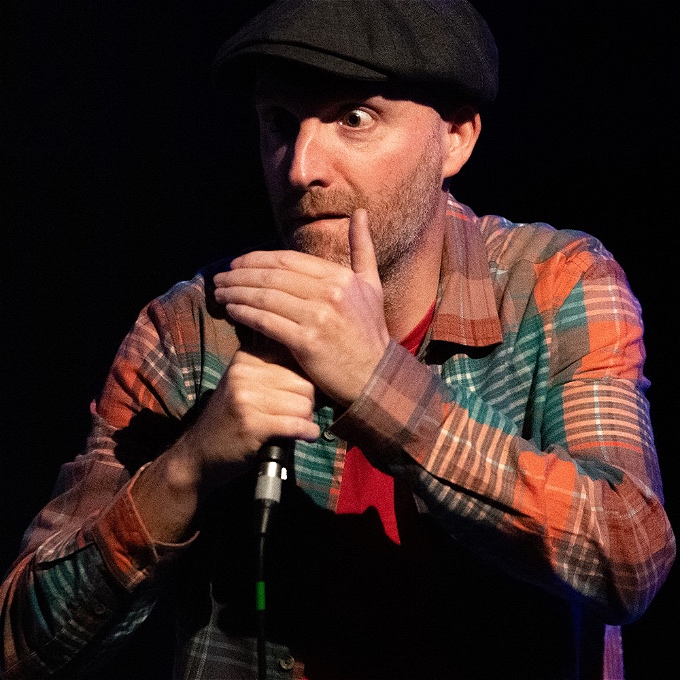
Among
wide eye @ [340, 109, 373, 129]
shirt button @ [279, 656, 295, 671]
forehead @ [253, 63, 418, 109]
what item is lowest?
shirt button @ [279, 656, 295, 671]

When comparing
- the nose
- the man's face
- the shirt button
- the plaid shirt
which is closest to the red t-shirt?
the plaid shirt

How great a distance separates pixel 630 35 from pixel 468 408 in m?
1.36

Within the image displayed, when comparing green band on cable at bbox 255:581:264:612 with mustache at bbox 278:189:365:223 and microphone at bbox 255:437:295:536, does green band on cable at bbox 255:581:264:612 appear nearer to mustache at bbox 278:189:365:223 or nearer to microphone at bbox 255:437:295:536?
microphone at bbox 255:437:295:536

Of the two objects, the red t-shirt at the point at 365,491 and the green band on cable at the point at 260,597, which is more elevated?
the green band on cable at the point at 260,597

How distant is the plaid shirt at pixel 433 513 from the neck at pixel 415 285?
4cm

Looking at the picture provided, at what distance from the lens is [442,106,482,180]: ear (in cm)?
182

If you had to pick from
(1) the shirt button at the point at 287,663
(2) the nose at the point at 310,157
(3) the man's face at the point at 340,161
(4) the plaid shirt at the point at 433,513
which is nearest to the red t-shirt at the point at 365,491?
(4) the plaid shirt at the point at 433,513

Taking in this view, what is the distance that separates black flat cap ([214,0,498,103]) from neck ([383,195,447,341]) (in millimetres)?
302

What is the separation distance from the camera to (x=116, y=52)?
8.53 feet

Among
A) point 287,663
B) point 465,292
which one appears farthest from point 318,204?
point 287,663

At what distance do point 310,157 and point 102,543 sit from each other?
2.36ft

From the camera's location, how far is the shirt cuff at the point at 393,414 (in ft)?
4.16

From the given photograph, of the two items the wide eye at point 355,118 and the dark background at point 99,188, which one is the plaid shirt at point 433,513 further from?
the dark background at point 99,188

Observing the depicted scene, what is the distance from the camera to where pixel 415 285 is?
1.81m
